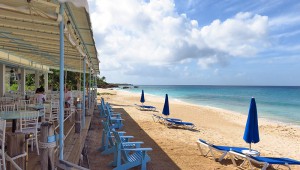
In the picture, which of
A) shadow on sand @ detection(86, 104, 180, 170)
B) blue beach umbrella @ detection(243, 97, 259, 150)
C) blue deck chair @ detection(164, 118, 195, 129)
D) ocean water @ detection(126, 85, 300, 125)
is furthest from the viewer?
ocean water @ detection(126, 85, 300, 125)

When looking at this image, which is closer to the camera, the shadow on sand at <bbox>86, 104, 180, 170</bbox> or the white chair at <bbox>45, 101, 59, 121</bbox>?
the shadow on sand at <bbox>86, 104, 180, 170</bbox>

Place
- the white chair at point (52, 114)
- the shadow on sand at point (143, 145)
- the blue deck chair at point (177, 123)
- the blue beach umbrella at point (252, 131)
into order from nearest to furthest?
the shadow on sand at point (143, 145) → the white chair at point (52, 114) → the blue beach umbrella at point (252, 131) → the blue deck chair at point (177, 123)

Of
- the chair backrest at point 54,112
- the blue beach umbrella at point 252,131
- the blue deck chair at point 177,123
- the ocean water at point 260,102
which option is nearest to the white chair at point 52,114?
the chair backrest at point 54,112

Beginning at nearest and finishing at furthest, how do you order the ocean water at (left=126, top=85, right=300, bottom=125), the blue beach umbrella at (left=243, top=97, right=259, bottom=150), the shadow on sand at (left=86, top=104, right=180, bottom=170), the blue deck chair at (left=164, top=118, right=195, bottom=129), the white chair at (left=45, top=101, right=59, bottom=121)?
the shadow on sand at (left=86, top=104, right=180, bottom=170) → the white chair at (left=45, top=101, right=59, bottom=121) → the blue beach umbrella at (left=243, top=97, right=259, bottom=150) → the blue deck chair at (left=164, top=118, right=195, bottom=129) → the ocean water at (left=126, top=85, right=300, bottom=125)

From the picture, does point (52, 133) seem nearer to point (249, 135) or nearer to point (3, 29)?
point (3, 29)

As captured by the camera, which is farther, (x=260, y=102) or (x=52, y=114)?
(x=260, y=102)

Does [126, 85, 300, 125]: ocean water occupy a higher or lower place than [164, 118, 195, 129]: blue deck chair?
A: lower

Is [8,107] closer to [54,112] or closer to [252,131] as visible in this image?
[54,112]

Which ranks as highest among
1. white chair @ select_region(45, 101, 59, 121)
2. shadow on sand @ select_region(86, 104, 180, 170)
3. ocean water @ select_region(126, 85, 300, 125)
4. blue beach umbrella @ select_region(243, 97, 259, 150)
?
white chair @ select_region(45, 101, 59, 121)

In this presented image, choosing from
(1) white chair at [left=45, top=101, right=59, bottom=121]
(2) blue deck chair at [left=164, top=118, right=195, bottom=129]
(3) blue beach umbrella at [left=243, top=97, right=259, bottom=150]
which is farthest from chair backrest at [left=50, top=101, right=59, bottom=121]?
(2) blue deck chair at [left=164, top=118, right=195, bottom=129]

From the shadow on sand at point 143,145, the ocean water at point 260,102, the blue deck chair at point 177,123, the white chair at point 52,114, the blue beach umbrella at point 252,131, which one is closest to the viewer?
the shadow on sand at point 143,145

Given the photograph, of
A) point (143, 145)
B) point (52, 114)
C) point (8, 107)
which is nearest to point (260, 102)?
point (143, 145)

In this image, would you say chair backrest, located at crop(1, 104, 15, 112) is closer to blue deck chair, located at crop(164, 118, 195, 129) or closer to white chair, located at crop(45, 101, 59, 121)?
white chair, located at crop(45, 101, 59, 121)

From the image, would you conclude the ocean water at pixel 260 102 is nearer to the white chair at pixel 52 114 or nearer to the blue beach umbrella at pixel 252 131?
the blue beach umbrella at pixel 252 131
